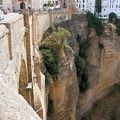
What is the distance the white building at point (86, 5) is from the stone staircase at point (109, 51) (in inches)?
311

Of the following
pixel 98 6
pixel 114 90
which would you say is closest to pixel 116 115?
pixel 114 90

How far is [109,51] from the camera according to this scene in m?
29.8

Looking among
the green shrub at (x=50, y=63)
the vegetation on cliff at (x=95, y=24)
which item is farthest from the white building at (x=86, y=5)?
the green shrub at (x=50, y=63)

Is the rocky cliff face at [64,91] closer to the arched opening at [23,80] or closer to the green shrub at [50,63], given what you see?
the green shrub at [50,63]

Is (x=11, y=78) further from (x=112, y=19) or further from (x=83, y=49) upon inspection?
(x=112, y=19)

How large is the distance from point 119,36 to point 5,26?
21831 mm

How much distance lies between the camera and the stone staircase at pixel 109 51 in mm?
Result: 29531

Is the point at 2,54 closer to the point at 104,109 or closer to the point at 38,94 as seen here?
the point at 38,94

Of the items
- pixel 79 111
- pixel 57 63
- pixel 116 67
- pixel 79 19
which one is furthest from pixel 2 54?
pixel 116 67

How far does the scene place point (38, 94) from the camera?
15.8 meters

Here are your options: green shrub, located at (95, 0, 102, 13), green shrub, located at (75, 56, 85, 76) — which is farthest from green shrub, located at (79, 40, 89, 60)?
green shrub, located at (95, 0, 102, 13)

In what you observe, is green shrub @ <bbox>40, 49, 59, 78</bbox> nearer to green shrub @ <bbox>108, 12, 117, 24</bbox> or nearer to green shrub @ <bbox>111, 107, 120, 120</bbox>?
green shrub @ <bbox>111, 107, 120, 120</bbox>

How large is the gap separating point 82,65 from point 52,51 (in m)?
5.72

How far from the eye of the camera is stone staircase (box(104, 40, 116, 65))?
29531 mm
